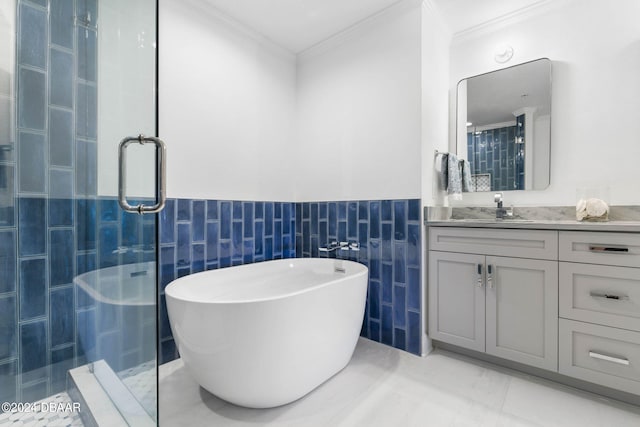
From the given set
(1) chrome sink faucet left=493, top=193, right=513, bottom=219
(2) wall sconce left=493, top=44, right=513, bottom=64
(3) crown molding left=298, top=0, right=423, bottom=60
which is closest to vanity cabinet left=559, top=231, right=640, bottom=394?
(1) chrome sink faucet left=493, top=193, right=513, bottom=219

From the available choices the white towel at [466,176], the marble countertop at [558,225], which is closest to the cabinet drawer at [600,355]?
the marble countertop at [558,225]

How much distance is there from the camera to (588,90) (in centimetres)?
→ 193

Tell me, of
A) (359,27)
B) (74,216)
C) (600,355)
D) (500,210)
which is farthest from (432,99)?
(74,216)

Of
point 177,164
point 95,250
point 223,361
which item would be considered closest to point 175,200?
point 177,164

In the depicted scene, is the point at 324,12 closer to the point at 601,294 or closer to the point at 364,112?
the point at 364,112

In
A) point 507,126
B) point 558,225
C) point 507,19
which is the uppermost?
point 507,19

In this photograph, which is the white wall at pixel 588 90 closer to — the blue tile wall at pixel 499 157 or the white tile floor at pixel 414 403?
the blue tile wall at pixel 499 157

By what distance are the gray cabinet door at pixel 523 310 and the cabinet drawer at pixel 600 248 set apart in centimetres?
11

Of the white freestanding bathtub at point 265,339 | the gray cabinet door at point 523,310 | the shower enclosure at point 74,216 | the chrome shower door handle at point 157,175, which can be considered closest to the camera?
the chrome shower door handle at point 157,175

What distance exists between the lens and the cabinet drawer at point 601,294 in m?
1.42

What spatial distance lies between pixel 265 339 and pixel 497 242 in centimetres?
148

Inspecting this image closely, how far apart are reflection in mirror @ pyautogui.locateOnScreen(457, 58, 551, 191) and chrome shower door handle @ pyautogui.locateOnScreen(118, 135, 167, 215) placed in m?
2.21

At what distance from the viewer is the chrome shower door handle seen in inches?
38.9

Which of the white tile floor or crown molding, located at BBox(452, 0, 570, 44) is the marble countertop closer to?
the white tile floor
